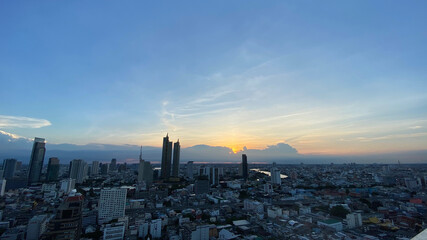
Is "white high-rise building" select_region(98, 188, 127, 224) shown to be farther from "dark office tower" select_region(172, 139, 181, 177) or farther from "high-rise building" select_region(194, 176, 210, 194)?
"dark office tower" select_region(172, 139, 181, 177)

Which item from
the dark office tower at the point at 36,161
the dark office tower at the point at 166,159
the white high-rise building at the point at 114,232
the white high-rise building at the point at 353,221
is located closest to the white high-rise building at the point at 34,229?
the white high-rise building at the point at 114,232

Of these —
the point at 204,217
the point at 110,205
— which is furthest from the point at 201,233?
the point at 110,205

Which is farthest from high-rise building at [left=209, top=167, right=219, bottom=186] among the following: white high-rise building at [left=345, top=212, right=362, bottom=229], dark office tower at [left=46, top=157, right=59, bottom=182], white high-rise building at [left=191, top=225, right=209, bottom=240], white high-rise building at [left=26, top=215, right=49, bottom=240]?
dark office tower at [left=46, top=157, right=59, bottom=182]

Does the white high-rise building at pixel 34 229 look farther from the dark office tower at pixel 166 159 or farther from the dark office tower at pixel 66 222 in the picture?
the dark office tower at pixel 166 159

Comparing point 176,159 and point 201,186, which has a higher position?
point 176,159

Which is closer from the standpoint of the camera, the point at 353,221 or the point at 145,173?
the point at 353,221

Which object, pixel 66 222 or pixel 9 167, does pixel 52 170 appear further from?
pixel 66 222

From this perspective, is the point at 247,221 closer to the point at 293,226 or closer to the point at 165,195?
the point at 293,226
